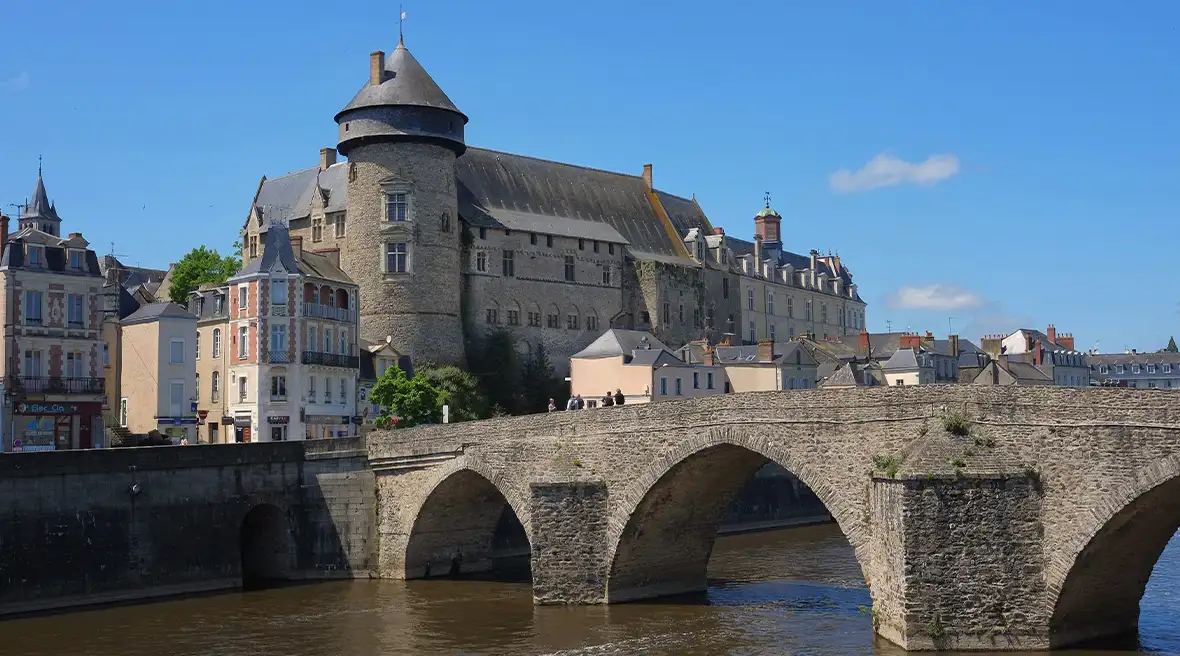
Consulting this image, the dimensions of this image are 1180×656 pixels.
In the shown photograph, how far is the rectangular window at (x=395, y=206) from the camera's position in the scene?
57688 millimetres

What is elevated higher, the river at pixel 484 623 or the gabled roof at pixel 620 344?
the gabled roof at pixel 620 344

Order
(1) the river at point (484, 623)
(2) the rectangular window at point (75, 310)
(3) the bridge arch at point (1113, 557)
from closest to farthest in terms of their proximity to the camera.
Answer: (3) the bridge arch at point (1113, 557) < (1) the river at point (484, 623) < (2) the rectangular window at point (75, 310)

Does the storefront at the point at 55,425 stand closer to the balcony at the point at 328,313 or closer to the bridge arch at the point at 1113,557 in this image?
the balcony at the point at 328,313

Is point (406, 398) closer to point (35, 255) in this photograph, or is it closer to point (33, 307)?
point (33, 307)

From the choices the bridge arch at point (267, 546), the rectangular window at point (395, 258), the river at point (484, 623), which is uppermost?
the rectangular window at point (395, 258)

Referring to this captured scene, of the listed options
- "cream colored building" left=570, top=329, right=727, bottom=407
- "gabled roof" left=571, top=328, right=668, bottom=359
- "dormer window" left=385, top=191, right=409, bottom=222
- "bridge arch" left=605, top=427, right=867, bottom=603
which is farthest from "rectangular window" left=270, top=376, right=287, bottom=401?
"bridge arch" left=605, top=427, right=867, bottom=603

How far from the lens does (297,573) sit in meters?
33.9

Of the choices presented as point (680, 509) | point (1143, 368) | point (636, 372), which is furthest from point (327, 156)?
point (1143, 368)

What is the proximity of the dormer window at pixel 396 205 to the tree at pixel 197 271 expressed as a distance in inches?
298

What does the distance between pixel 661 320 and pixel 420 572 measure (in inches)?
1542

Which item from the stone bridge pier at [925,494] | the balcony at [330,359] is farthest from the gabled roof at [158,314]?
the stone bridge pier at [925,494]

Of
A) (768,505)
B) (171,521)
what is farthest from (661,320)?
(171,521)

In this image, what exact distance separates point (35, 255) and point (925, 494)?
89.8ft

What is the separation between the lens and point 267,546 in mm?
34438
